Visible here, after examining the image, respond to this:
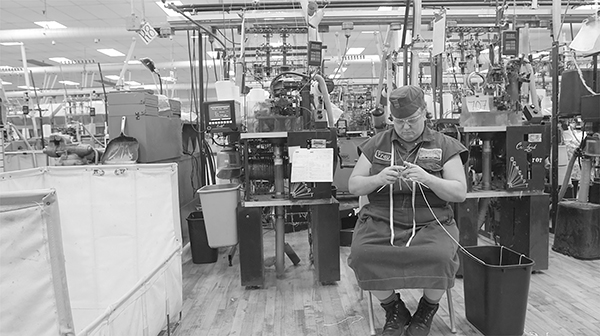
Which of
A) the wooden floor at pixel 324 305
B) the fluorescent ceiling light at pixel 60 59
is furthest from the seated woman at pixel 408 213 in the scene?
the fluorescent ceiling light at pixel 60 59

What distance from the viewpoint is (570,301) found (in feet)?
8.23

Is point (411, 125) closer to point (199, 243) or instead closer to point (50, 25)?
point (199, 243)

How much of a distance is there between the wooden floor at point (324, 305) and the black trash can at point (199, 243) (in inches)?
8.4

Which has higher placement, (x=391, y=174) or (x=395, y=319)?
(x=391, y=174)

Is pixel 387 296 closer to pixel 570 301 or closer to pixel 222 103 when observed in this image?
pixel 570 301

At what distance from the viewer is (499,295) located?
1986 millimetres

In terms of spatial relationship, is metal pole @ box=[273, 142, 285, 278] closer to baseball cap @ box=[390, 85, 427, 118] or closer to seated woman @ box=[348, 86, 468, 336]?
seated woman @ box=[348, 86, 468, 336]

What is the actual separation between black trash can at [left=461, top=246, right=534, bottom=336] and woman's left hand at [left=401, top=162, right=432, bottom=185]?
547 mm

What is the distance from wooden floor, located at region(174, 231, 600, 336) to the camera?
2236 millimetres

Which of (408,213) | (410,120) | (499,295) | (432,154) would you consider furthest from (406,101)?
(499,295)

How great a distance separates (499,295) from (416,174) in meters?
0.74

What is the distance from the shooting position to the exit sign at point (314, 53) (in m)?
2.64

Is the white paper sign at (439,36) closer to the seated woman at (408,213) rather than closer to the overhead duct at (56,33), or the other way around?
the seated woman at (408,213)

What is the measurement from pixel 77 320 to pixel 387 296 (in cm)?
169
